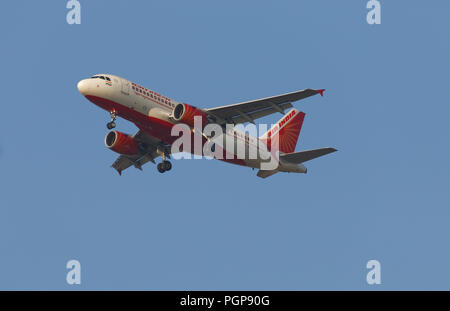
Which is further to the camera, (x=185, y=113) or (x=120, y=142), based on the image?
(x=120, y=142)

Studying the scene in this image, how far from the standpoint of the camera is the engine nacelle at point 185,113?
1921 inches

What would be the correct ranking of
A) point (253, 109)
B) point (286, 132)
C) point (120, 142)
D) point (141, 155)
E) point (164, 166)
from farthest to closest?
point (286, 132), point (141, 155), point (164, 166), point (120, 142), point (253, 109)

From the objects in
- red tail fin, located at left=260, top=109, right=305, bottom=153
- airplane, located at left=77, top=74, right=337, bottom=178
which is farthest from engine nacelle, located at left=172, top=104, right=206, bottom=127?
red tail fin, located at left=260, top=109, right=305, bottom=153

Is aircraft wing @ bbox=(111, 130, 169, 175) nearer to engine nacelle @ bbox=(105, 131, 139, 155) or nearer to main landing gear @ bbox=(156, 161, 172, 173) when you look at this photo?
engine nacelle @ bbox=(105, 131, 139, 155)

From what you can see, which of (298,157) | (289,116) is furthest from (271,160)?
(289,116)

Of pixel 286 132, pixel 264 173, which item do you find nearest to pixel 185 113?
pixel 264 173

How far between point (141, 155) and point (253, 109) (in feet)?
33.1

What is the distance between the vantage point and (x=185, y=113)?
1919 inches

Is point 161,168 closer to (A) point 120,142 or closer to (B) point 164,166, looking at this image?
(B) point 164,166

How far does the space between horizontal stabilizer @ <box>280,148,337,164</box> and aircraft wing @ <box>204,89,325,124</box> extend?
14.0ft

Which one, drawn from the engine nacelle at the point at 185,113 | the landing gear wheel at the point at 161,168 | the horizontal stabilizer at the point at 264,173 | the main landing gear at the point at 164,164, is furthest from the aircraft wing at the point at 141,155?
the horizontal stabilizer at the point at 264,173

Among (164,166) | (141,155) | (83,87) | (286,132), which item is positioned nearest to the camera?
(83,87)

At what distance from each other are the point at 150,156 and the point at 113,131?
4.00 meters

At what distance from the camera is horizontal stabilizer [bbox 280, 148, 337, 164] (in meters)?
51.9
